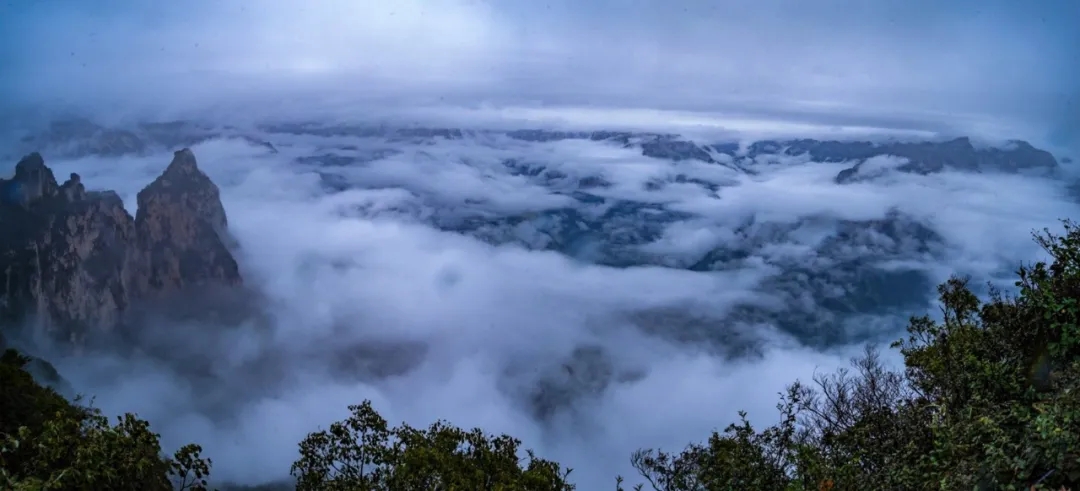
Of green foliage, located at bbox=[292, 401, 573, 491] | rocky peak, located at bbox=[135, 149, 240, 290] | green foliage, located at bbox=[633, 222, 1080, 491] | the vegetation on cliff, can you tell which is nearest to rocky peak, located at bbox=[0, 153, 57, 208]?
rocky peak, located at bbox=[135, 149, 240, 290]

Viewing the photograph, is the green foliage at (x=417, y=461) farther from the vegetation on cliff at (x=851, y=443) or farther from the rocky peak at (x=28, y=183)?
the rocky peak at (x=28, y=183)

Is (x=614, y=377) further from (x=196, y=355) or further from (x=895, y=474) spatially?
(x=895, y=474)

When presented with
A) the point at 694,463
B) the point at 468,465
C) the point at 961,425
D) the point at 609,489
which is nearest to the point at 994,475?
the point at 961,425

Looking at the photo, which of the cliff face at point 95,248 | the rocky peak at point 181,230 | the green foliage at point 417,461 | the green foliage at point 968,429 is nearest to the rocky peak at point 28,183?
the cliff face at point 95,248

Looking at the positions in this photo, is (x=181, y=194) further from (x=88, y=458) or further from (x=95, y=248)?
(x=88, y=458)

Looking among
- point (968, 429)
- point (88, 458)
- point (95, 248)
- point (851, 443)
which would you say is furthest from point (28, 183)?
point (968, 429)
